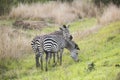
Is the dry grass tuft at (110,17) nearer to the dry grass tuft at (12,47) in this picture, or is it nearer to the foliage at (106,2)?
the foliage at (106,2)

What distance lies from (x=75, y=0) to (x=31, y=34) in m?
16.8

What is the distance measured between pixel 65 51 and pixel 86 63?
13.8 feet

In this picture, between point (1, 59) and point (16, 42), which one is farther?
point (16, 42)

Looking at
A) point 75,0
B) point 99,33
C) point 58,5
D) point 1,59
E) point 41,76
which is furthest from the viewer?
point 75,0

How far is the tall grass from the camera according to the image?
33188 millimetres

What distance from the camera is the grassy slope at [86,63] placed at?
1376cm

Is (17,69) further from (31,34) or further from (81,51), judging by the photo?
(31,34)

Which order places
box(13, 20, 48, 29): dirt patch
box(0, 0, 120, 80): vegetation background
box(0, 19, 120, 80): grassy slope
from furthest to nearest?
box(13, 20, 48, 29): dirt patch
box(0, 0, 120, 80): vegetation background
box(0, 19, 120, 80): grassy slope

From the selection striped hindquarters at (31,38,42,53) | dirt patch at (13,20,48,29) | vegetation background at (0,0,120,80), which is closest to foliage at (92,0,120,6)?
vegetation background at (0,0,120,80)

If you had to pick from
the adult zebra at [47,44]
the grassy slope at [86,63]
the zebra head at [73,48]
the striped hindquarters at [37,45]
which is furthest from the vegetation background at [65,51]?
the striped hindquarters at [37,45]

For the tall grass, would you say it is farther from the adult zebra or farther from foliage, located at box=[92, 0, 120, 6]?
the adult zebra

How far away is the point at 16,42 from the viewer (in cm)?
1936

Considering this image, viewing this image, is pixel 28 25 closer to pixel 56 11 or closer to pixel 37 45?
pixel 56 11

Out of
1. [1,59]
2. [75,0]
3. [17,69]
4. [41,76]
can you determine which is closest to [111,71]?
[41,76]
